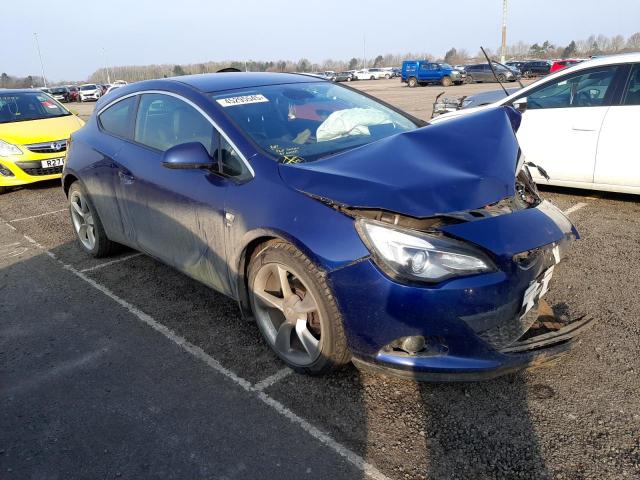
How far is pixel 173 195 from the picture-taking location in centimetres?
339

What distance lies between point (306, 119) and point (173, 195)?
1010mm

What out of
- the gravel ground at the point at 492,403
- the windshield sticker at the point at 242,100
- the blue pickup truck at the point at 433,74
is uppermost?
the windshield sticker at the point at 242,100

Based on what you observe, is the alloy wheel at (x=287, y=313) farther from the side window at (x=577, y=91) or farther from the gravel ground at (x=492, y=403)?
the side window at (x=577, y=91)

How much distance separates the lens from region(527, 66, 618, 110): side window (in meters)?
5.35

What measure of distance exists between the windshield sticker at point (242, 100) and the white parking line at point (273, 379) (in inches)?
66.7

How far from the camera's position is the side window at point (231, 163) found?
9.71 feet

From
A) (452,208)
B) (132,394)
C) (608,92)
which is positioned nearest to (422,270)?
(452,208)

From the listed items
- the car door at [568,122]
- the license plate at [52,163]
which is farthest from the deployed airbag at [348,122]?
the license plate at [52,163]

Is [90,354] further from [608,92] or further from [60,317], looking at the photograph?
[608,92]

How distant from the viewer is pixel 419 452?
2.26 metres

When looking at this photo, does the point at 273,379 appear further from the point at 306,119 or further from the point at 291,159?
the point at 306,119

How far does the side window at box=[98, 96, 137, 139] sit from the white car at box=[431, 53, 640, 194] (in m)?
2.88

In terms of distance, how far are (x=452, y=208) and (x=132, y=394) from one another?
1945 mm

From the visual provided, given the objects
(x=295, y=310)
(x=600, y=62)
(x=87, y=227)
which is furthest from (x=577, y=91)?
(x=87, y=227)
